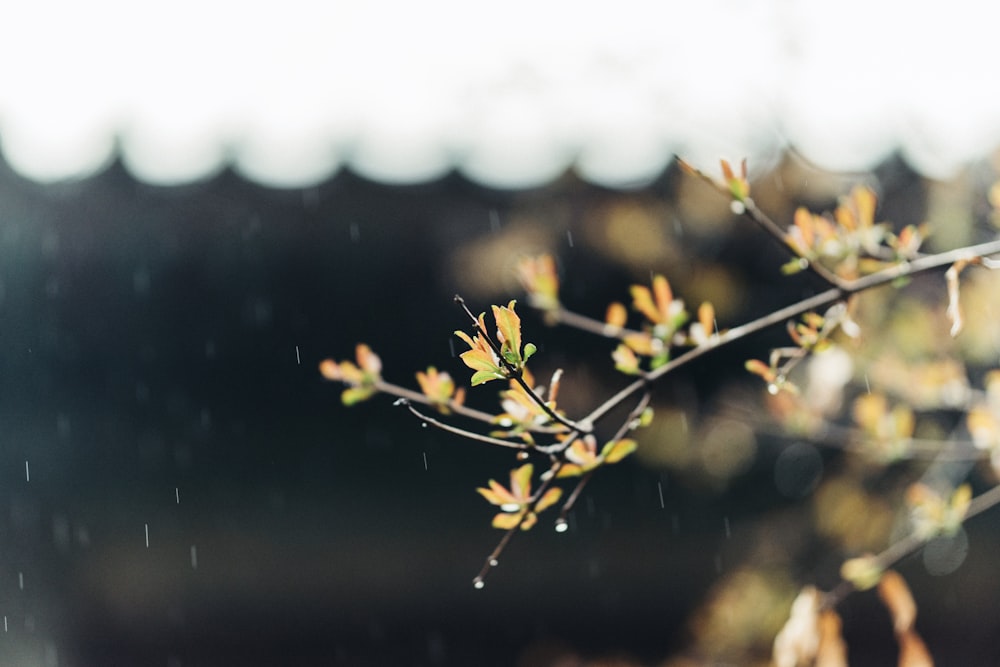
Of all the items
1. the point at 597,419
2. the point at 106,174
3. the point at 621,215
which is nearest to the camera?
the point at 597,419

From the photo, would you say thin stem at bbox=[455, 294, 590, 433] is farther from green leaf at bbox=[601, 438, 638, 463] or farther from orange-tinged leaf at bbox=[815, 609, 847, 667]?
orange-tinged leaf at bbox=[815, 609, 847, 667]

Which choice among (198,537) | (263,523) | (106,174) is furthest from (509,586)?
(106,174)

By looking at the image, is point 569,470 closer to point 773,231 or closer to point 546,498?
point 546,498

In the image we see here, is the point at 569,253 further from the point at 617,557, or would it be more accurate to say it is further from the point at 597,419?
the point at 597,419

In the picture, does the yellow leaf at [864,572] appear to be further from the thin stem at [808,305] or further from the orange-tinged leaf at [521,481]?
the orange-tinged leaf at [521,481]

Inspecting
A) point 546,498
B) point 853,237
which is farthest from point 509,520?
point 853,237

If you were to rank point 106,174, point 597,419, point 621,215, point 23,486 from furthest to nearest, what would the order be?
point 23,486, point 106,174, point 621,215, point 597,419

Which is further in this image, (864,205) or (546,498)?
(864,205)

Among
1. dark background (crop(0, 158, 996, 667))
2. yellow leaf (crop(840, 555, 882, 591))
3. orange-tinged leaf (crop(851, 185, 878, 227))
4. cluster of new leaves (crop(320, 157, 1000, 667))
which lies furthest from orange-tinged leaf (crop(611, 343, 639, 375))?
dark background (crop(0, 158, 996, 667))

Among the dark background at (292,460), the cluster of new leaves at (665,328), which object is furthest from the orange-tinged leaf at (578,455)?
the dark background at (292,460)
